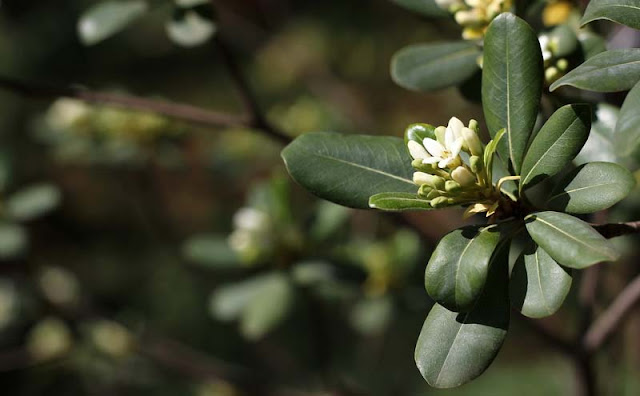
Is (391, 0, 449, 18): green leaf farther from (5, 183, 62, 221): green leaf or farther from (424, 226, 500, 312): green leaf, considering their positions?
(5, 183, 62, 221): green leaf

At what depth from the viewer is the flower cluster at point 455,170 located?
0.67m

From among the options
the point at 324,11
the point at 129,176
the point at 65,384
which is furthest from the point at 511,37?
the point at 65,384

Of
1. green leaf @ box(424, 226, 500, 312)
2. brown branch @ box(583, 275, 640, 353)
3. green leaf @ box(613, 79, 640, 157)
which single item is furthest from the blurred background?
green leaf @ box(613, 79, 640, 157)

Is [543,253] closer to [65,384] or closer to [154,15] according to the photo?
[65,384]

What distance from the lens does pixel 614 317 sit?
115 centimetres

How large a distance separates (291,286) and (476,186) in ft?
2.58

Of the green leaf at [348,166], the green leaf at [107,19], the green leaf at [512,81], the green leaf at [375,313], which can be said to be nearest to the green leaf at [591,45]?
the green leaf at [512,81]

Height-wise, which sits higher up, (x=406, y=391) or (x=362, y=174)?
(x=362, y=174)

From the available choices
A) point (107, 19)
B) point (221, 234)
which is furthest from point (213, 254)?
point (221, 234)

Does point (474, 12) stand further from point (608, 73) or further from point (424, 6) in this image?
point (608, 73)

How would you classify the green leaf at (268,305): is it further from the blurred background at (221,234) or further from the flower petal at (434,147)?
the flower petal at (434,147)

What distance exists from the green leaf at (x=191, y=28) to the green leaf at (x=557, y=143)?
23.2 inches

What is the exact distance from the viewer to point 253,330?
1.36 m

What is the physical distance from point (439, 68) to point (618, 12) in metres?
0.26
